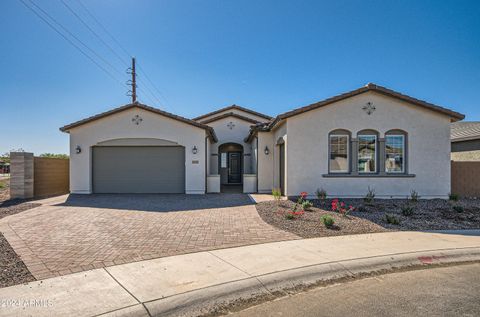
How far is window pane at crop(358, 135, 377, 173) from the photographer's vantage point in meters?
13.2

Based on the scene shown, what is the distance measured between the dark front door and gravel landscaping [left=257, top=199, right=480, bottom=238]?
10.8 meters

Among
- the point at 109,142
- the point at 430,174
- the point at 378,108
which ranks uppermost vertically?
the point at 378,108

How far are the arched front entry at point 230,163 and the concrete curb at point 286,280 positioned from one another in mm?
16535

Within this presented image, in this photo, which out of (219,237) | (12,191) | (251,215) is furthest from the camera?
(12,191)

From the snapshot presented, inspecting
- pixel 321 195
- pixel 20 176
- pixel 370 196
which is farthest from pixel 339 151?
pixel 20 176

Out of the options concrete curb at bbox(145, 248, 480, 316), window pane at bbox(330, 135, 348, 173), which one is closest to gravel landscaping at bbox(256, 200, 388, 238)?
concrete curb at bbox(145, 248, 480, 316)

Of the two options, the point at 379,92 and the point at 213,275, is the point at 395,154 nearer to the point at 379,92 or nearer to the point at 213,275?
the point at 379,92

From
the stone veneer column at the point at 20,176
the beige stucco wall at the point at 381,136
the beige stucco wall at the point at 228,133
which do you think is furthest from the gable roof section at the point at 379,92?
the stone veneer column at the point at 20,176

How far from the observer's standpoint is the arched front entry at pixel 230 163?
72.6 feet

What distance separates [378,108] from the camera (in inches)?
512

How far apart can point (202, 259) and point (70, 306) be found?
227 centimetres

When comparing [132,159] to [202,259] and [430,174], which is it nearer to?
[202,259]

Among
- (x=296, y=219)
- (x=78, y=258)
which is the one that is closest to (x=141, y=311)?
(x=78, y=258)

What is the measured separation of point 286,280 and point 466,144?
1954 cm
